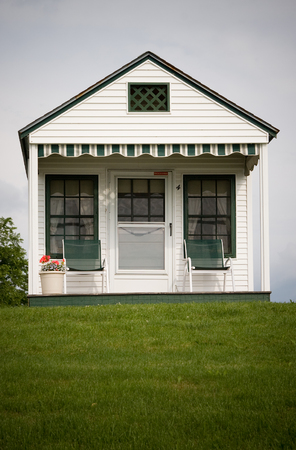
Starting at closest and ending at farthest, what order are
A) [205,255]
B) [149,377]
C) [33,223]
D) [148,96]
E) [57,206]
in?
[149,377] → [33,223] → [148,96] → [205,255] → [57,206]

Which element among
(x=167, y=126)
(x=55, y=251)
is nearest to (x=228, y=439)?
(x=167, y=126)

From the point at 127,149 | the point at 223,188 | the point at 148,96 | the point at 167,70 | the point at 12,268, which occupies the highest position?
the point at 167,70

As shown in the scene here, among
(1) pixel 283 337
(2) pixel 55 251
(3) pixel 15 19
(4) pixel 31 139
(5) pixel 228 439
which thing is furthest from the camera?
(3) pixel 15 19

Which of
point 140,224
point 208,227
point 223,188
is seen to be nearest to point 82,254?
point 140,224

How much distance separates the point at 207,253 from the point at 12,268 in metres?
18.4

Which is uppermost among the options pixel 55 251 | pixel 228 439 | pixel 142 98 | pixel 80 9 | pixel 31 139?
pixel 80 9

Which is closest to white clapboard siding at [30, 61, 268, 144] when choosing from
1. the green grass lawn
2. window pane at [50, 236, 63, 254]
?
window pane at [50, 236, 63, 254]

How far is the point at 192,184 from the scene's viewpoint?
10789 millimetres

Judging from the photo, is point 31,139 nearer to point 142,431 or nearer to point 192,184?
point 192,184

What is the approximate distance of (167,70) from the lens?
9.63 m

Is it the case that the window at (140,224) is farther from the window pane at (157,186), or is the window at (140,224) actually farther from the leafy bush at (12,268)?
the leafy bush at (12,268)

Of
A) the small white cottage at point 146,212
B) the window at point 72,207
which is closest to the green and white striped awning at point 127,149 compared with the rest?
the small white cottage at point 146,212

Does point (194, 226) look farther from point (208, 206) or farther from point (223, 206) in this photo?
point (223, 206)

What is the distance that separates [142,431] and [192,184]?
7.48m
